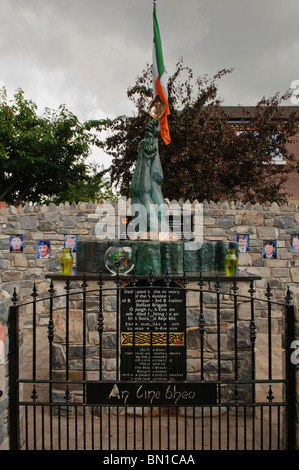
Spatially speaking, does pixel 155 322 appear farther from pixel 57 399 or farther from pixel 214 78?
pixel 214 78

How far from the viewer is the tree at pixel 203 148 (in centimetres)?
1192

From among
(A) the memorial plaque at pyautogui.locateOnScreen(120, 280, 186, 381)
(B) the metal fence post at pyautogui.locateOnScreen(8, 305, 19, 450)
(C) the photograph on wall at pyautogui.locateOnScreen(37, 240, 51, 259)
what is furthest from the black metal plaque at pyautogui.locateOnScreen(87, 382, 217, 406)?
(C) the photograph on wall at pyautogui.locateOnScreen(37, 240, 51, 259)

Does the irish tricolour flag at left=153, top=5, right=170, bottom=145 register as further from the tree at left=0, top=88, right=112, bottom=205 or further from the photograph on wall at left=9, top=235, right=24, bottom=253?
the tree at left=0, top=88, right=112, bottom=205

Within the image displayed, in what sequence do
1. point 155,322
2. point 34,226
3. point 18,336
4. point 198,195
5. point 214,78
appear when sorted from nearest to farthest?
point 18,336, point 155,322, point 34,226, point 198,195, point 214,78

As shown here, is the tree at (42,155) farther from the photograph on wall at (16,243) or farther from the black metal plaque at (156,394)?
the black metal plaque at (156,394)

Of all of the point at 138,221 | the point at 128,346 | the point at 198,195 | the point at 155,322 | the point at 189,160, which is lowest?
the point at 128,346

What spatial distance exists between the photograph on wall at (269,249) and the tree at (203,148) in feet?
10.7

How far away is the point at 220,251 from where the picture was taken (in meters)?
4.95

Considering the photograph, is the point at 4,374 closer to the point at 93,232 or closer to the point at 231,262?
the point at 231,262

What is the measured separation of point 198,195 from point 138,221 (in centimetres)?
700

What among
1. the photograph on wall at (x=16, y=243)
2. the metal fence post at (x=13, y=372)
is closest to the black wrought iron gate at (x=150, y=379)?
the metal fence post at (x=13, y=372)

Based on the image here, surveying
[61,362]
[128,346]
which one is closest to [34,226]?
[61,362]

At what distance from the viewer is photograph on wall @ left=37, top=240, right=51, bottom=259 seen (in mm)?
8773

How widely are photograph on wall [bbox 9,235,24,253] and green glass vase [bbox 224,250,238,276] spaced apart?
5898 mm
